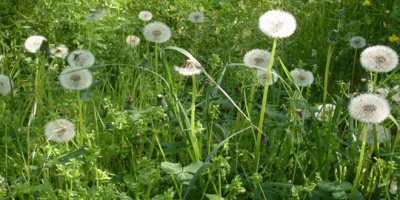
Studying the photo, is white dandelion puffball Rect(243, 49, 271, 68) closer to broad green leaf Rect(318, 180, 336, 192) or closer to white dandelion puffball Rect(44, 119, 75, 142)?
broad green leaf Rect(318, 180, 336, 192)

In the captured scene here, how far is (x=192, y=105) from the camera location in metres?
1.83

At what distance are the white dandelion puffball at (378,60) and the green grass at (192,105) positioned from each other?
0.10 metres

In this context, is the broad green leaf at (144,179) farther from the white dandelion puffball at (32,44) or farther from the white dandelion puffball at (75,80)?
the white dandelion puffball at (32,44)

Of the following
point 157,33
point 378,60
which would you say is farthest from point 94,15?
point 378,60

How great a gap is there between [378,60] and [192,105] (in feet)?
2.42

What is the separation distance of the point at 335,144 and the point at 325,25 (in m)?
2.31

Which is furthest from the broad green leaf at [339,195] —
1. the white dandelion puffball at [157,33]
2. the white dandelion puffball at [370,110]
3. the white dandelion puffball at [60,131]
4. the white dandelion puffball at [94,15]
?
the white dandelion puffball at [94,15]

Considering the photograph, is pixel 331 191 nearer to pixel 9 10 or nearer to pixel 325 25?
pixel 325 25

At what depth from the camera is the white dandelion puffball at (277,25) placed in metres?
1.73

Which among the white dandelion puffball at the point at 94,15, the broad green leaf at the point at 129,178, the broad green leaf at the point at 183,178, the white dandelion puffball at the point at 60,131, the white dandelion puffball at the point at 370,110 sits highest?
the white dandelion puffball at the point at 94,15

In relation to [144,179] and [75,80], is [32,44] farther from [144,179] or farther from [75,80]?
[144,179]

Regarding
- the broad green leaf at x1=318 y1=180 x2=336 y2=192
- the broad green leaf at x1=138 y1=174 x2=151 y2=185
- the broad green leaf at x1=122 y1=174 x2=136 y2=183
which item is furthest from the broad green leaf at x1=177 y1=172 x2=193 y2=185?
the broad green leaf at x1=318 y1=180 x2=336 y2=192

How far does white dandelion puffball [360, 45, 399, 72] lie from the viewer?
1.76 metres

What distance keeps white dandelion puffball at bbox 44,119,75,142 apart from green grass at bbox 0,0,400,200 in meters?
0.04
